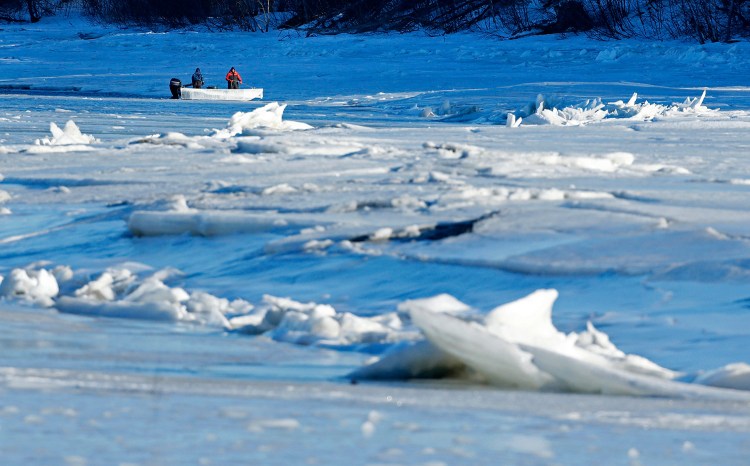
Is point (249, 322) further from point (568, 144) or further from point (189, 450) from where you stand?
point (568, 144)

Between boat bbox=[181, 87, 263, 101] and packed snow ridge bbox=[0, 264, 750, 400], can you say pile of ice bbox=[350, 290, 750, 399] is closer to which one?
packed snow ridge bbox=[0, 264, 750, 400]

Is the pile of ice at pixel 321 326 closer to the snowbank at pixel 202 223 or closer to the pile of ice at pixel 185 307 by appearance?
the pile of ice at pixel 185 307

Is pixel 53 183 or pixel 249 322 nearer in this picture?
pixel 249 322

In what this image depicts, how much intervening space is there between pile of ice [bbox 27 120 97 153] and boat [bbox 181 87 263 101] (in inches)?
360

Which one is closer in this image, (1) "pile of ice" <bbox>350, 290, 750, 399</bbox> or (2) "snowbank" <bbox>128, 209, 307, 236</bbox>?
(1) "pile of ice" <bbox>350, 290, 750, 399</bbox>

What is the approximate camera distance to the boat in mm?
20578

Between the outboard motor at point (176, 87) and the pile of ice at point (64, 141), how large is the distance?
895cm

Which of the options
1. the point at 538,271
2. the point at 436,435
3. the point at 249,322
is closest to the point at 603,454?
the point at 436,435

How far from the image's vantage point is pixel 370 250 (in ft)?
16.5

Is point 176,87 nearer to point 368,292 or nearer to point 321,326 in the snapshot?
point 368,292

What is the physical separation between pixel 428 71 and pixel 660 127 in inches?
509

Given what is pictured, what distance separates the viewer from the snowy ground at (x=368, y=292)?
7.39 feet

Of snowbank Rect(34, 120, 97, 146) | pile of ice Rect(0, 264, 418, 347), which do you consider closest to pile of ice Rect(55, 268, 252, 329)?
pile of ice Rect(0, 264, 418, 347)

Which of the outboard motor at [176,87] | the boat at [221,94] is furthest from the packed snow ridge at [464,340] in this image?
the boat at [221,94]
